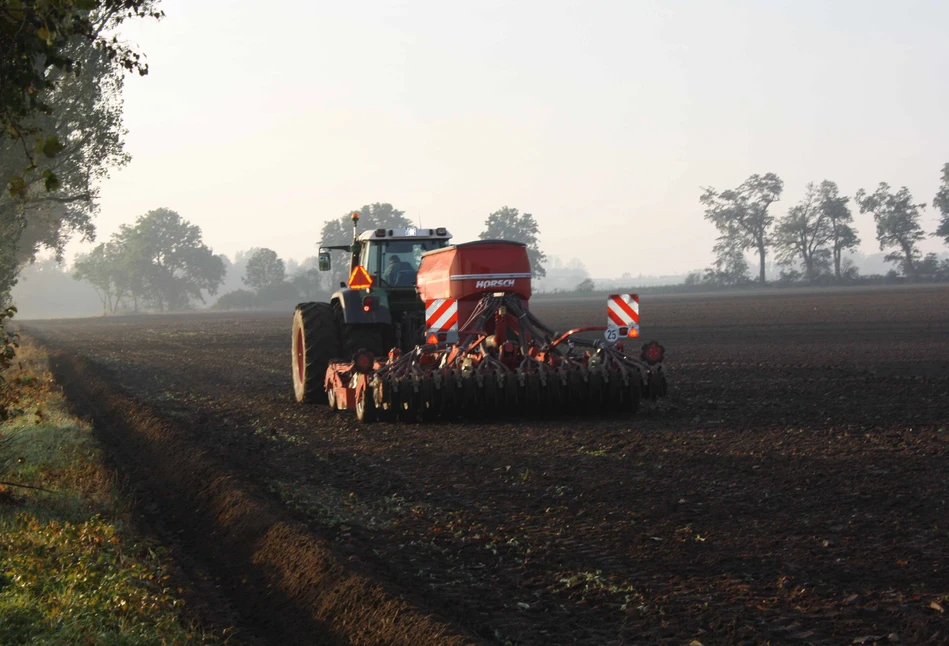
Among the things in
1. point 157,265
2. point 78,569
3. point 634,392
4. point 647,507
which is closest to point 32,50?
point 78,569

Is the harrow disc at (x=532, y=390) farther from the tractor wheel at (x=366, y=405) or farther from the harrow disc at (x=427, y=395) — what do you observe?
the tractor wheel at (x=366, y=405)

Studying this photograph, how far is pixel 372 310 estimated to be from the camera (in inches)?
499

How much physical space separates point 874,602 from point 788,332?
72.4 ft

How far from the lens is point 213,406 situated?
13.4 m

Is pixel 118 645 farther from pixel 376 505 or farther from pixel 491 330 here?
pixel 491 330

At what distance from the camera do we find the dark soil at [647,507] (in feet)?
14.8

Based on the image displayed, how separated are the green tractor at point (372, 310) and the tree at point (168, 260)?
350 ft

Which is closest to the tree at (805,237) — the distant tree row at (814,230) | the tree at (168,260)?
the distant tree row at (814,230)

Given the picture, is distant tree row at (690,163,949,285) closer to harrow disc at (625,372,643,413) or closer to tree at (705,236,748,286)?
tree at (705,236,748,286)

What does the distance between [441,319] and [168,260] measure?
113 metres

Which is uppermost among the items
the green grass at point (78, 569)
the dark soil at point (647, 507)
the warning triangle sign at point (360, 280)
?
the warning triangle sign at point (360, 280)

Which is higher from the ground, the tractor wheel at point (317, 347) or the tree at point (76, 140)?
the tree at point (76, 140)

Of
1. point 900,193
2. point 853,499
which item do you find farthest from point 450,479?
point 900,193

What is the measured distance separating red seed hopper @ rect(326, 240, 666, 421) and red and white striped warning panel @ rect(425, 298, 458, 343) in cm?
1
